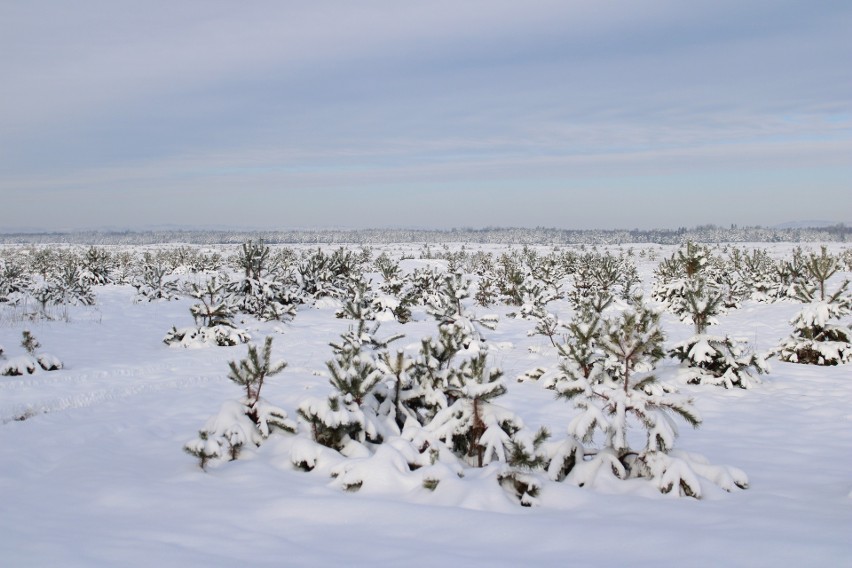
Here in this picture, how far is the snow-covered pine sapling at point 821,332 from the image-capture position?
40.2ft

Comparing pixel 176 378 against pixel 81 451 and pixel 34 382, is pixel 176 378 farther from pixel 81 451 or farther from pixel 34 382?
pixel 81 451

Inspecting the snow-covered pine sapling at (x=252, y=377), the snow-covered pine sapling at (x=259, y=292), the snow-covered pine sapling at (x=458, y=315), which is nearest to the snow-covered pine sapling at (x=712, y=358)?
the snow-covered pine sapling at (x=458, y=315)

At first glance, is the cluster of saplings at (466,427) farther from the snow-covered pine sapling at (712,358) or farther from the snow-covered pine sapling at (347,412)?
the snow-covered pine sapling at (712,358)

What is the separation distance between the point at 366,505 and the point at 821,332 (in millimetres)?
12666

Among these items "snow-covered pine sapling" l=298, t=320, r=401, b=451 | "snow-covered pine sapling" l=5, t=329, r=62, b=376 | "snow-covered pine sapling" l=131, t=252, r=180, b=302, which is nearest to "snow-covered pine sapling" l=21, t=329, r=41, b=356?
"snow-covered pine sapling" l=5, t=329, r=62, b=376

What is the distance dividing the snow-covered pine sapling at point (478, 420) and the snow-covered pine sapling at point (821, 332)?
10.2 meters

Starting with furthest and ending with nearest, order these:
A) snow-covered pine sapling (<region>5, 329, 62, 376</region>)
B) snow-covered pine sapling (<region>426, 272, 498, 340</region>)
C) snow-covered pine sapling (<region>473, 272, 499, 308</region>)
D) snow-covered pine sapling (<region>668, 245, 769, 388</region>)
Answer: snow-covered pine sapling (<region>473, 272, 499, 308</region>), snow-covered pine sapling (<region>426, 272, 498, 340</region>), snow-covered pine sapling (<region>5, 329, 62, 376</region>), snow-covered pine sapling (<region>668, 245, 769, 388</region>)

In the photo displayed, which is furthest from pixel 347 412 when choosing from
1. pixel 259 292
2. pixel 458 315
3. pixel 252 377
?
pixel 259 292

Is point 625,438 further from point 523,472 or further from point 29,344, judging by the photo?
point 29,344

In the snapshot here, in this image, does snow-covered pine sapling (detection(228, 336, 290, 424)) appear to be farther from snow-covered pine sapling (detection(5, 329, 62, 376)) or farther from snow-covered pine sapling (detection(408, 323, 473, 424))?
snow-covered pine sapling (detection(5, 329, 62, 376))

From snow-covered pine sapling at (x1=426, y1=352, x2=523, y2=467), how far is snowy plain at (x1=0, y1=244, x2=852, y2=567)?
372mm

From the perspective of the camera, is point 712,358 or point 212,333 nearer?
point 712,358

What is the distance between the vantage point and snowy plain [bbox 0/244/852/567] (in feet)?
12.0

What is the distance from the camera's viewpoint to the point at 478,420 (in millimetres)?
5457
